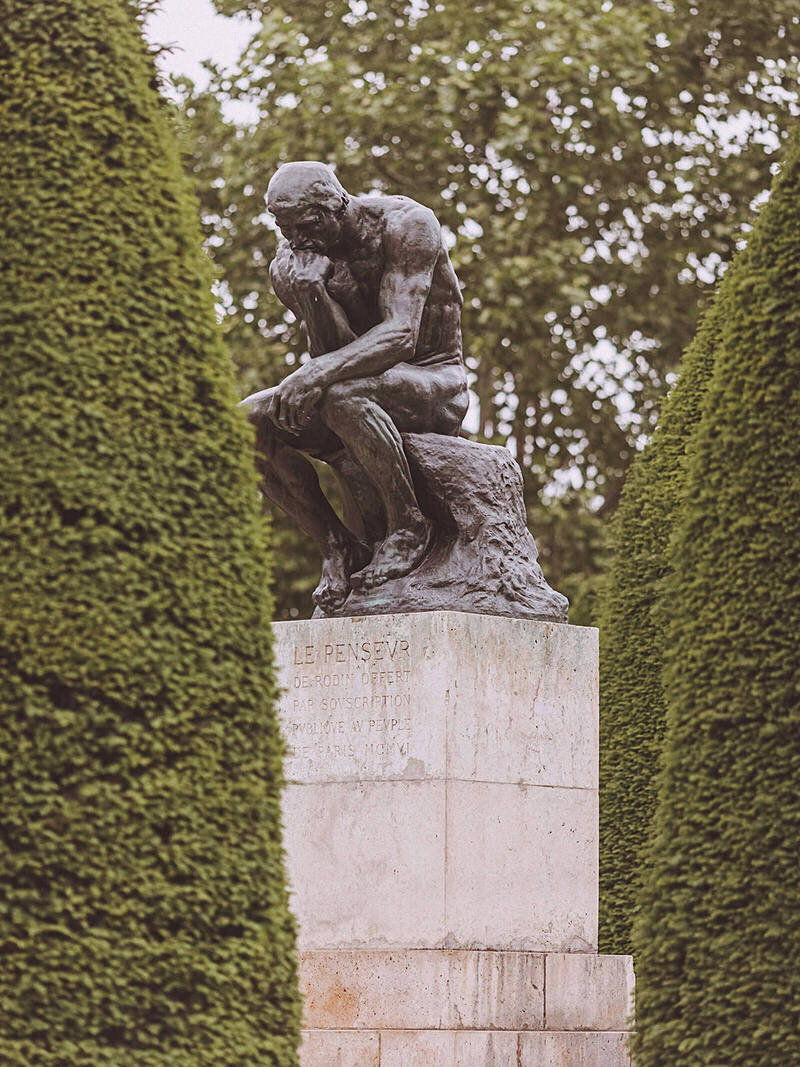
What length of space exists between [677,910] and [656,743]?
14.6 ft

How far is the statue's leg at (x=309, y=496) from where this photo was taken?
9555mm

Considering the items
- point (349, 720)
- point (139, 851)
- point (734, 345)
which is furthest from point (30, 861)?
point (349, 720)

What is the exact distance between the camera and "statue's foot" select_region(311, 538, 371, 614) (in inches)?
372

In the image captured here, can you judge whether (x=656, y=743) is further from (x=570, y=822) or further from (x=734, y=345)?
(x=734, y=345)

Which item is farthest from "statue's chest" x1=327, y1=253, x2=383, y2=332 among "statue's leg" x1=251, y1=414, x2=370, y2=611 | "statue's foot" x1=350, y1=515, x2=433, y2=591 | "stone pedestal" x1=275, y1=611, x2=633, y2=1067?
"stone pedestal" x1=275, y1=611, x2=633, y2=1067

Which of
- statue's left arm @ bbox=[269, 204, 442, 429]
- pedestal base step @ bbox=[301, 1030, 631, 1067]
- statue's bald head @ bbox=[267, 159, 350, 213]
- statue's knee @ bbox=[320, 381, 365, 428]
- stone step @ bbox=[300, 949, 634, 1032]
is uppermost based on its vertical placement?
statue's bald head @ bbox=[267, 159, 350, 213]

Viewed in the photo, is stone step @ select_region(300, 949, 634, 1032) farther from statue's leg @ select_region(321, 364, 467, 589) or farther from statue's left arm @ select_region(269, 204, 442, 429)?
statue's left arm @ select_region(269, 204, 442, 429)

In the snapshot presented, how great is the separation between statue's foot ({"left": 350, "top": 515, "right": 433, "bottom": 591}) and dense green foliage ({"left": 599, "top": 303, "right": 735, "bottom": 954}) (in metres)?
2.12

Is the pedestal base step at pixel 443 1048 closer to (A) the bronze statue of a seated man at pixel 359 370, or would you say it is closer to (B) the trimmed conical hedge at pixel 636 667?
(A) the bronze statue of a seated man at pixel 359 370

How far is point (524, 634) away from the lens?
9.02 metres

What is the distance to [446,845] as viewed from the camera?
8508 millimetres

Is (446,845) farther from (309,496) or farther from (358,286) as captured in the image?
(358,286)

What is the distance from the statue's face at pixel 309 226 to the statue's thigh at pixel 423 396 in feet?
2.35

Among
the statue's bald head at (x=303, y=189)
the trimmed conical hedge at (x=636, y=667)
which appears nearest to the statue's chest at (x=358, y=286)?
the statue's bald head at (x=303, y=189)
